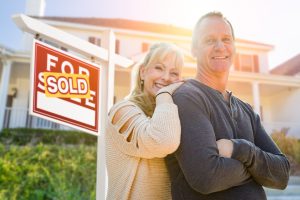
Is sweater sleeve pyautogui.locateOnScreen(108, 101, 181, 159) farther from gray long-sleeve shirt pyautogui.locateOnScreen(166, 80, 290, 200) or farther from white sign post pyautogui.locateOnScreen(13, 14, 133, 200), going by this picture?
white sign post pyautogui.locateOnScreen(13, 14, 133, 200)

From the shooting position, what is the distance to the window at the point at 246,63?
64.0 feet

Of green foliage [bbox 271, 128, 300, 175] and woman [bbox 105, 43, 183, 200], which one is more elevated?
woman [bbox 105, 43, 183, 200]

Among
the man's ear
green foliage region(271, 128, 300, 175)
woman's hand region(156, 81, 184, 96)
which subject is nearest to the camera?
woman's hand region(156, 81, 184, 96)

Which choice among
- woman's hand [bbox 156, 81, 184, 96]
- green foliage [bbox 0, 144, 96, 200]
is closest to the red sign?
woman's hand [bbox 156, 81, 184, 96]

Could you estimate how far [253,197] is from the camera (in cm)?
147

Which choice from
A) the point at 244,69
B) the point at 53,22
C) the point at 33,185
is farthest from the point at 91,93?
the point at 244,69

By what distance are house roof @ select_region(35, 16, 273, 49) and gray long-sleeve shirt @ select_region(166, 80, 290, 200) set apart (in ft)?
57.7

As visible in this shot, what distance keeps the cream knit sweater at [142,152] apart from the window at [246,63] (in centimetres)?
1858

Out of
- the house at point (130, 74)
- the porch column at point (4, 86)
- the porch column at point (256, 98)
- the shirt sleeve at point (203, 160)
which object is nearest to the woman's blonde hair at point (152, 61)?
the shirt sleeve at point (203, 160)

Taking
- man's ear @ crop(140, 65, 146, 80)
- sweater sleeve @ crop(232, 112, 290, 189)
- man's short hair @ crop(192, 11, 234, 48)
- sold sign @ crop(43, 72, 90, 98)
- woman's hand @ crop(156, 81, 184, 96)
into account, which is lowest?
sweater sleeve @ crop(232, 112, 290, 189)

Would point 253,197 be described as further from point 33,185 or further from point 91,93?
point 33,185

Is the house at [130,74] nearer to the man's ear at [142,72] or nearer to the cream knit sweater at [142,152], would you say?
the man's ear at [142,72]

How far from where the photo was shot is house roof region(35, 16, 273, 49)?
1865 cm

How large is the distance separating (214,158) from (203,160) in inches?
2.2
